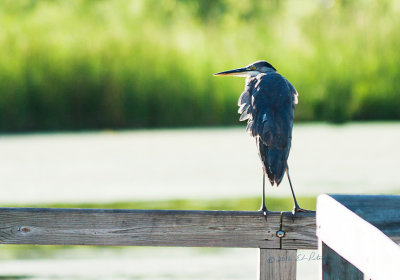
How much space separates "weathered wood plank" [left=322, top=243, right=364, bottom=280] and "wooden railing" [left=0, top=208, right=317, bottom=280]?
451mm

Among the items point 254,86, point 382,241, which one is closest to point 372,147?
point 254,86

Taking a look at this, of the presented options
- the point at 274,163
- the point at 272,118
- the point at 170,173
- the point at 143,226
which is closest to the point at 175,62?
the point at 170,173

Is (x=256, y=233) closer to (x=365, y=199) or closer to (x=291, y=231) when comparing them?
(x=291, y=231)

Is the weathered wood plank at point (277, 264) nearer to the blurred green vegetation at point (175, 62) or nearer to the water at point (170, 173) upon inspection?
the water at point (170, 173)

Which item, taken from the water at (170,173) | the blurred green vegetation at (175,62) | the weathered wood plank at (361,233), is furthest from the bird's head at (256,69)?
the blurred green vegetation at (175,62)

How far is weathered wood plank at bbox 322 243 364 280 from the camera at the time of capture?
191cm

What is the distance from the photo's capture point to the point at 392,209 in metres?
2.11

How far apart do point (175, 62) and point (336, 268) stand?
14.9 metres

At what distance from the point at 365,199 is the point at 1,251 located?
18.7 ft

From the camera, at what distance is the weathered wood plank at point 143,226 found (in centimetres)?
246

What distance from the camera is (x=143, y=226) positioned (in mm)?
2467

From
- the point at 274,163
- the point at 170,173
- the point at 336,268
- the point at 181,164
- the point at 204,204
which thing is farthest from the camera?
the point at 181,164

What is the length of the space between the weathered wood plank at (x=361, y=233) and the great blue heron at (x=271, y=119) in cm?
121

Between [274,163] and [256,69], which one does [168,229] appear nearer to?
[274,163]
